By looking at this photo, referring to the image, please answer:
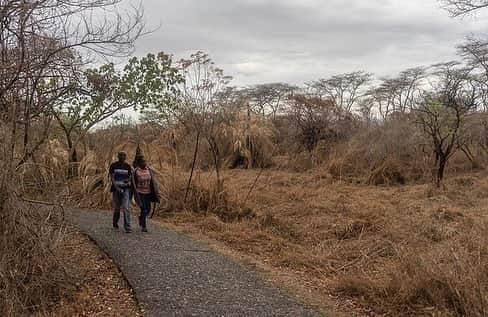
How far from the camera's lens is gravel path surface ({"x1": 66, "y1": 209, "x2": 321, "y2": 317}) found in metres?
5.03

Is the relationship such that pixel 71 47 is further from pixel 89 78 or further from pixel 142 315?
pixel 142 315

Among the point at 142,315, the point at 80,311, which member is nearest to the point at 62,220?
the point at 80,311

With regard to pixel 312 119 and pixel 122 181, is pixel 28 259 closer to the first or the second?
pixel 122 181

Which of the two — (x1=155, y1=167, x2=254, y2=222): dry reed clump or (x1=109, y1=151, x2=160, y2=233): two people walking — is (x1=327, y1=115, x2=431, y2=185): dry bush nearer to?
(x1=155, y1=167, x2=254, y2=222): dry reed clump

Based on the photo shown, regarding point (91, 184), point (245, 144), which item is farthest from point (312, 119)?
point (91, 184)

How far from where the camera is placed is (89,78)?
344 inches

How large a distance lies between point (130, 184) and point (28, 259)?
3.57 metres

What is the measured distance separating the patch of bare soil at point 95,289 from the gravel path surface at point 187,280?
0.13m

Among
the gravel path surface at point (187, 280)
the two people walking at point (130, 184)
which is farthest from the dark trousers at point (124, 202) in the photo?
the gravel path surface at point (187, 280)

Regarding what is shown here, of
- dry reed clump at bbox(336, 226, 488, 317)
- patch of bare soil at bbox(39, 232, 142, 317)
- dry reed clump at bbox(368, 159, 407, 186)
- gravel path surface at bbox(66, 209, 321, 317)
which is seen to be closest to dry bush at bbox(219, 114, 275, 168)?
dry reed clump at bbox(368, 159, 407, 186)

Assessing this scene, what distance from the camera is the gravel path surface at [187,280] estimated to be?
5027 millimetres

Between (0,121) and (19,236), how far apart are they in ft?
4.27

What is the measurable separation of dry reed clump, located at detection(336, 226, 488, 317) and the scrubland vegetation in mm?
17

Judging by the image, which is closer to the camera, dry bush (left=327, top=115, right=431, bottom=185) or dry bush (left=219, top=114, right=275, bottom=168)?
dry bush (left=327, top=115, right=431, bottom=185)
